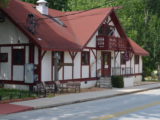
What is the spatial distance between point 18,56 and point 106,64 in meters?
10.4

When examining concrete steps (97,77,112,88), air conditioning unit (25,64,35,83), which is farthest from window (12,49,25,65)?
concrete steps (97,77,112,88)

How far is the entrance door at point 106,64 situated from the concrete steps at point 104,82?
1624 mm

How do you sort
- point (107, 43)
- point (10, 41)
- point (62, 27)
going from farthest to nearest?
point (107, 43)
point (62, 27)
point (10, 41)

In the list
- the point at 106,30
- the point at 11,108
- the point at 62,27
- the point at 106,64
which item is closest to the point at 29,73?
the point at 62,27

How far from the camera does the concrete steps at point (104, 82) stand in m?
29.6

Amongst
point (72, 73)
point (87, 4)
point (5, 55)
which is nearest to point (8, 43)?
point (5, 55)

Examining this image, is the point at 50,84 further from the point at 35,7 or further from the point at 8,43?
the point at 35,7

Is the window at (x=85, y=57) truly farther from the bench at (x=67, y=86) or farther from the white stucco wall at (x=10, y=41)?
the white stucco wall at (x=10, y=41)

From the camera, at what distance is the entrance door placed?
32.2 m

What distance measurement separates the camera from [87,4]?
5719 centimetres

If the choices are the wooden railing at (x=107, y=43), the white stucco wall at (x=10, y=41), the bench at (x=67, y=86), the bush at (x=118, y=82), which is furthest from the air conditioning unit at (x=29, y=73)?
the bush at (x=118, y=82)

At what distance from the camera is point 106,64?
108 ft

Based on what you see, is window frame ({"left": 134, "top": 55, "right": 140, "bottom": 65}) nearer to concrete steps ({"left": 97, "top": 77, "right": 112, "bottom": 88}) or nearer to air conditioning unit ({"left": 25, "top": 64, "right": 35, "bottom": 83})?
concrete steps ({"left": 97, "top": 77, "right": 112, "bottom": 88})

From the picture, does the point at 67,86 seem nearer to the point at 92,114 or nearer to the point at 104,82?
the point at 104,82
